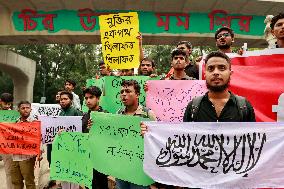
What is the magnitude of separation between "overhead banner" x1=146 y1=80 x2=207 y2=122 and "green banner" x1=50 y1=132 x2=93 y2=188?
101 centimetres

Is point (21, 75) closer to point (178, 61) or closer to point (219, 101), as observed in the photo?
point (178, 61)

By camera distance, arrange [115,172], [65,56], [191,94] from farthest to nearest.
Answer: [65,56], [191,94], [115,172]

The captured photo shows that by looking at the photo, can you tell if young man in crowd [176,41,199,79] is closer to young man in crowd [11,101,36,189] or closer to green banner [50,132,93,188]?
green banner [50,132,93,188]

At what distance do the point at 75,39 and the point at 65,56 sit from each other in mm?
29583

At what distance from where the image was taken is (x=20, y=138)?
617cm

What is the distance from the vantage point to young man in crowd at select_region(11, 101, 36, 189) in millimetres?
6203

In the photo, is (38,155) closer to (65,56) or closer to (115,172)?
(115,172)

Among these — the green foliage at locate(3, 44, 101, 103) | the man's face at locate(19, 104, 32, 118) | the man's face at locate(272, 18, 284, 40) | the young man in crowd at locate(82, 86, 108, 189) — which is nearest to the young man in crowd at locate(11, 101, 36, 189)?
the man's face at locate(19, 104, 32, 118)

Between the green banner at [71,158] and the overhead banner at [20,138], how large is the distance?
3.47 ft

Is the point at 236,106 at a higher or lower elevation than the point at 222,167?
higher

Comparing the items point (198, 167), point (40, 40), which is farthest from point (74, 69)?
point (198, 167)

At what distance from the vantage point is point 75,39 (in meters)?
11.4

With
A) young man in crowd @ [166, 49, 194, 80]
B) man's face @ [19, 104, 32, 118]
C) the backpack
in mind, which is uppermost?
young man in crowd @ [166, 49, 194, 80]

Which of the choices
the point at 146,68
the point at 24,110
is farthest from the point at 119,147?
the point at 24,110
